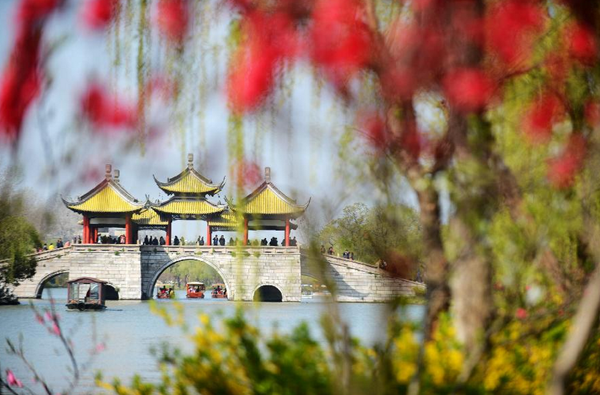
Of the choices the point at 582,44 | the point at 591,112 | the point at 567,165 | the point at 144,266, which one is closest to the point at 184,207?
the point at 144,266

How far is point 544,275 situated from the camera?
2686 mm

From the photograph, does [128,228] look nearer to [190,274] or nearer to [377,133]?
[377,133]

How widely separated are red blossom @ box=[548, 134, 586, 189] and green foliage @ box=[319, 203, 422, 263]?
2.19 ft

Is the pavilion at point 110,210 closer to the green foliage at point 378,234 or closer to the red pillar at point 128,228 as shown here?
the red pillar at point 128,228

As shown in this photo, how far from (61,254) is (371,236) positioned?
31.9m

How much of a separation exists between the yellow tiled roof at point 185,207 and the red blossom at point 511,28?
86.8ft

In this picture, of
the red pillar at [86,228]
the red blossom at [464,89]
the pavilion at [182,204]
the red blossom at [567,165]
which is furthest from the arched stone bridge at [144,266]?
the red blossom at [464,89]

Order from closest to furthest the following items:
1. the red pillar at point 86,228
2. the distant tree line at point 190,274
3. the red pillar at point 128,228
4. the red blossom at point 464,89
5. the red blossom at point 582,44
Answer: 1. the red blossom at point 464,89
2. the red blossom at point 582,44
3. the red pillar at point 128,228
4. the red pillar at point 86,228
5. the distant tree line at point 190,274

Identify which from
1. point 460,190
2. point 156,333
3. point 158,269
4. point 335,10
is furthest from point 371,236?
point 158,269

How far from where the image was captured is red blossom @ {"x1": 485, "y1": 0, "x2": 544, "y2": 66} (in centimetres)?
159

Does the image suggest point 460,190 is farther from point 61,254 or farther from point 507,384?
point 61,254

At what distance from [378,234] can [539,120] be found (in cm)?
94

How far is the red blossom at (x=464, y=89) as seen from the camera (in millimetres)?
1479

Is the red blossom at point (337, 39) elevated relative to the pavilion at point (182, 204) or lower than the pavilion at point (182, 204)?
lower
